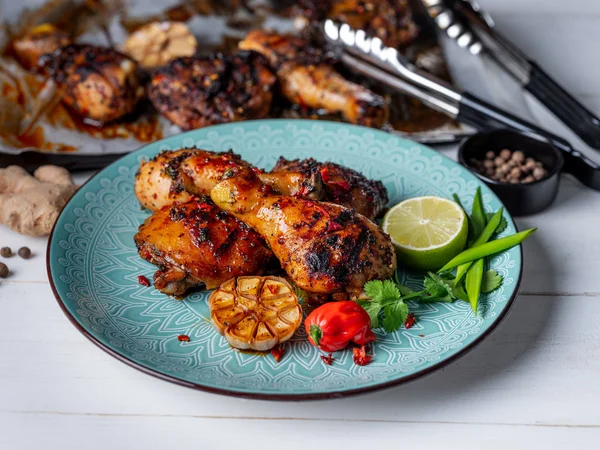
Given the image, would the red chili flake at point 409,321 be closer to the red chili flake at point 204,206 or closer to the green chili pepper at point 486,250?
the green chili pepper at point 486,250

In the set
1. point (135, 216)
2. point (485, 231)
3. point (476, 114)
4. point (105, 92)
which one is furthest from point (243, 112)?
point (485, 231)

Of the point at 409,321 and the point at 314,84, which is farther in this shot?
the point at 314,84

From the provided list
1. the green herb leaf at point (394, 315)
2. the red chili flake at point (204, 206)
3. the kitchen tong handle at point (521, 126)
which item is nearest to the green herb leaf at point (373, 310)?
the green herb leaf at point (394, 315)

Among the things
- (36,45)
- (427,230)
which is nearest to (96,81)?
(36,45)

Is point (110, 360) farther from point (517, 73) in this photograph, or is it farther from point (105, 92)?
point (517, 73)

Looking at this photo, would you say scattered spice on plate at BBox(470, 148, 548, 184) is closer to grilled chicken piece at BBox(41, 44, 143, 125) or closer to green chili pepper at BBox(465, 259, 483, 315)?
green chili pepper at BBox(465, 259, 483, 315)

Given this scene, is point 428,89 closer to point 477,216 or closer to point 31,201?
point 477,216
